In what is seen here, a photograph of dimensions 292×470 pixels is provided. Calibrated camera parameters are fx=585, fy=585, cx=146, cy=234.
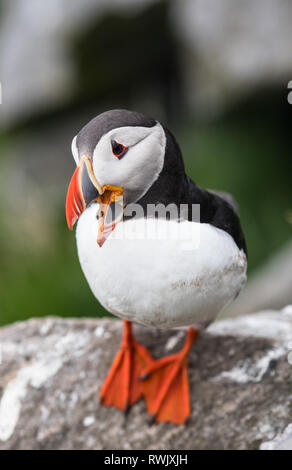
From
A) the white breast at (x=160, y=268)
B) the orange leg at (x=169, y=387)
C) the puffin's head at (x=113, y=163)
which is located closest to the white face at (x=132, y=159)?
the puffin's head at (x=113, y=163)

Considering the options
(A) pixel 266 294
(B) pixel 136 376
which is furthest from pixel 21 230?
(B) pixel 136 376

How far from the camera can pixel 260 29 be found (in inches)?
176

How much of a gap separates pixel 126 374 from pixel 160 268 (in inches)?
28.3

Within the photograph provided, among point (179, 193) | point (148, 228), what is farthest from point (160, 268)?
point (179, 193)

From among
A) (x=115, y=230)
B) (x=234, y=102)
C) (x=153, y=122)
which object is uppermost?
(x=153, y=122)

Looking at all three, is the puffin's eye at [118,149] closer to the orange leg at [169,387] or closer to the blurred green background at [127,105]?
the orange leg at [169,387]

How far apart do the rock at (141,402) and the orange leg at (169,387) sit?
4 centimetres

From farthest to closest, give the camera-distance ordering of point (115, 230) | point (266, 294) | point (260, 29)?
point (260, 29), point (266, 294), point (115, 230)

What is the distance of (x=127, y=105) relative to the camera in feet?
17.9

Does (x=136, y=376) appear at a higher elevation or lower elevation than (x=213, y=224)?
lower

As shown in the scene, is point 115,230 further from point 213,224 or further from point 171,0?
point 171,0

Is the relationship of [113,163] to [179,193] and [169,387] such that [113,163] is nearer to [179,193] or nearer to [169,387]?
[179,193]

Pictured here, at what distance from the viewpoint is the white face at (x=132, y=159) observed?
1424 mm
